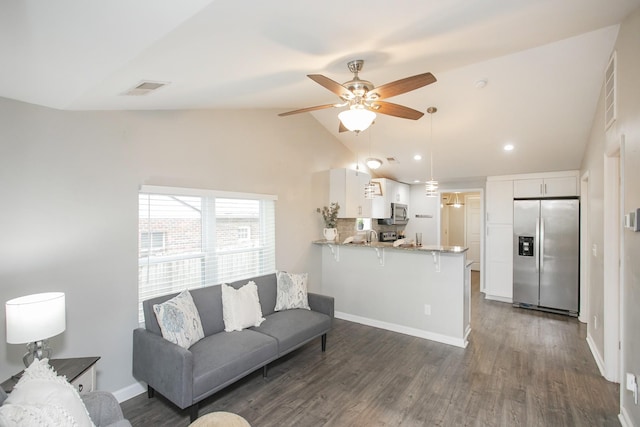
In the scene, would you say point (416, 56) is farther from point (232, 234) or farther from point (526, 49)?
point (232, 234)

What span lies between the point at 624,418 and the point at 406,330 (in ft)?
7.19

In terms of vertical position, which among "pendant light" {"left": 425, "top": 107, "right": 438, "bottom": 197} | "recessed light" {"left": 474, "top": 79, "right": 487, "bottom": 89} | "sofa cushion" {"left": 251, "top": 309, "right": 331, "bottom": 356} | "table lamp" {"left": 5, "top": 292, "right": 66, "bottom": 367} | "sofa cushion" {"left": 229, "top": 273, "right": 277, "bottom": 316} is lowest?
"sofa cushion" {"left": 251, "top": 309, "right": 331, "bottom": 356}

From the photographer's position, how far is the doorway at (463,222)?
8.83 meters

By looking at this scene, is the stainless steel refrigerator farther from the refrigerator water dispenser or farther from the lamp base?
the lamp base

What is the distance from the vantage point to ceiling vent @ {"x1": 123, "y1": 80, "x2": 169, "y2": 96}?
6.79 ft

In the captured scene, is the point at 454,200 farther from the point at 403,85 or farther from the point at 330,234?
the point at 403,85

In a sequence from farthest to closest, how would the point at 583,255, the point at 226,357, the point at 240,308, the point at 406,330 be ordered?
the point at 583,255, the point at 406,330, the point at 240,308, the point at 226,357

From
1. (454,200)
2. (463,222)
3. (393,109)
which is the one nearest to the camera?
(393,109)

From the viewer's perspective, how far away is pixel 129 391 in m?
2.68

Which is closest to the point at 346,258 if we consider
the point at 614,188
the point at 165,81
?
the point at 614,188

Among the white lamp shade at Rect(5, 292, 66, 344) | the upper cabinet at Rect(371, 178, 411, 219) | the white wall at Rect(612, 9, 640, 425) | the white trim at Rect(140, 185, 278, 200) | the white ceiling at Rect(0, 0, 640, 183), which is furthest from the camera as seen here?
the upper cabinet at Rect(371, 178, 411, 219)

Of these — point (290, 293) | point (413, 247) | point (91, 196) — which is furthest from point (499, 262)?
point (91, 196)

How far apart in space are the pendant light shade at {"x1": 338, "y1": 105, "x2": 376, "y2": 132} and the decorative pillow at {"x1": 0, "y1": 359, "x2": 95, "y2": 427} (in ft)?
7.36

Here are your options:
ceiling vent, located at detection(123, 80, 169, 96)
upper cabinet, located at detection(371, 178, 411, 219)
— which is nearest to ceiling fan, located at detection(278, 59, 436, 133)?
ceiling vent, located at detection(123, 80, 169, 96)
